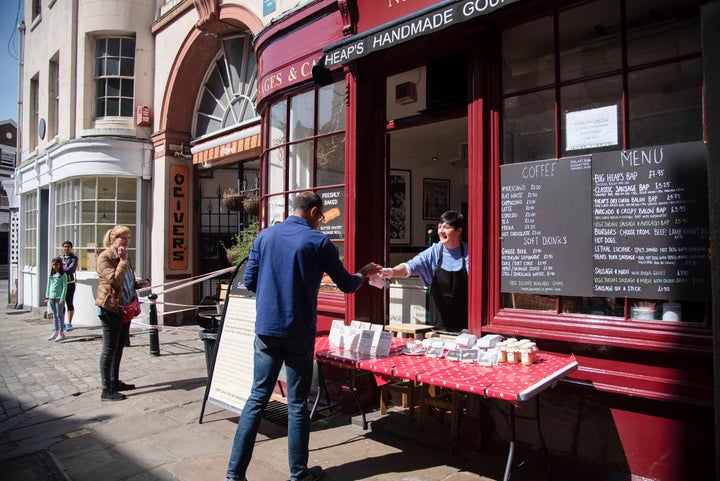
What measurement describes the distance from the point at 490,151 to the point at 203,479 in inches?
129

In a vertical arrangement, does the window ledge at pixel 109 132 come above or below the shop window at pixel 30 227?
above

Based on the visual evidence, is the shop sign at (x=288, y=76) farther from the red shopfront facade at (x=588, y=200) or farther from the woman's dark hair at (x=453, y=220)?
the woman's dark hair at (x=453, y=220)

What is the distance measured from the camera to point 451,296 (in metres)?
4.61

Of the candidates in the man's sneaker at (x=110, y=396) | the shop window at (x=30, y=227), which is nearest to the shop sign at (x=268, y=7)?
the man's sneaker at (x=110, y=396)

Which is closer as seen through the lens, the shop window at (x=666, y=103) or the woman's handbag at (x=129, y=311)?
the shop window at (x=666, y=103)

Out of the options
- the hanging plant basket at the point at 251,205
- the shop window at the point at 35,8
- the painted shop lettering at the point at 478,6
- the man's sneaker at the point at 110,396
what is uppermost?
the shop window at the point at 35,8

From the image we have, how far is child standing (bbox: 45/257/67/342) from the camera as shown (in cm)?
977

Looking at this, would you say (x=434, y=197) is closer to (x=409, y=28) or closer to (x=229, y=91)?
(x=409, y=28)

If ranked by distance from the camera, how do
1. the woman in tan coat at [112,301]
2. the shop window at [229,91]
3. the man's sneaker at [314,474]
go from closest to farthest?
1. the man's sneaker at [314,474]
2. the woman in tan coat at [112,301]
3. the shop window at [229,91]

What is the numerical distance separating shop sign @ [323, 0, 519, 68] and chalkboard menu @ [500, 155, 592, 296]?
3.85 feet

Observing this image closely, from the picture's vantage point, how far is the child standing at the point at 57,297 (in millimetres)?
9773

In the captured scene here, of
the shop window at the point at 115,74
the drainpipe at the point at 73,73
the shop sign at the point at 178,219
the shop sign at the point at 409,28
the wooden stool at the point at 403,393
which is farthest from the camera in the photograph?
the drainpipe at the point at 73,73

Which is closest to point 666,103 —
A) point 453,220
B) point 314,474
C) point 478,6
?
point 478,6

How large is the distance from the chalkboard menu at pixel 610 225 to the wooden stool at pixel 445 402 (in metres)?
1.03
